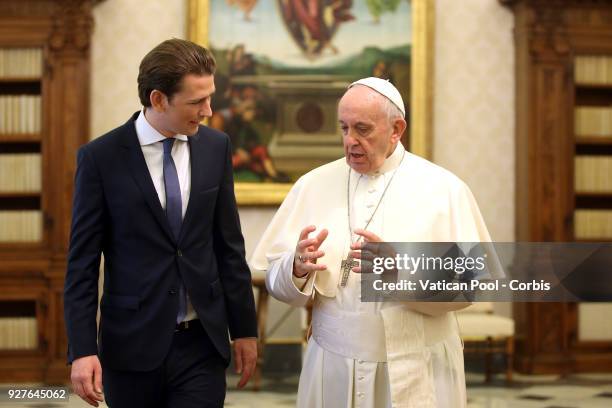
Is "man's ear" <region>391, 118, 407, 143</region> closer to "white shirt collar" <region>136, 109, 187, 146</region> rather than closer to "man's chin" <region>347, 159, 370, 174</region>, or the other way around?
"man's chin" <region>347, 159, 370, 174</region>

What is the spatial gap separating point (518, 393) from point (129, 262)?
210 inches

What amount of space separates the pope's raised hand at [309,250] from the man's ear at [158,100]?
584 millimetres

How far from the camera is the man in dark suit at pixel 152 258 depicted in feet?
10.1

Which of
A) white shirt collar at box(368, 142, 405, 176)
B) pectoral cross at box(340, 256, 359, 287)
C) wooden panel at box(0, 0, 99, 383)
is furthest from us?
wooden panel at box(0, 0, 99, 383)

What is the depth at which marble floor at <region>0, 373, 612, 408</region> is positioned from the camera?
735 centimetres

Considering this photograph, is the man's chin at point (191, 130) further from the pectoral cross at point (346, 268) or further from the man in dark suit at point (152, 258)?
the pectoral cross at point (346, 268)

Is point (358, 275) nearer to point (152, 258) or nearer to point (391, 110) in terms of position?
point (391, 110)

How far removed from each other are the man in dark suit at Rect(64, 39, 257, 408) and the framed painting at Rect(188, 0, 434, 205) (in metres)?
5.49

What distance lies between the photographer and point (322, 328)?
11.0ft

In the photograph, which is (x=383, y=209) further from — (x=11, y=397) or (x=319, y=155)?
(x=319, y=155)

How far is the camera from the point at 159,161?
3209 mm

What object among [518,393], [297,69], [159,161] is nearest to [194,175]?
[159,161]

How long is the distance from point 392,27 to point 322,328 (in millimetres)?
5872

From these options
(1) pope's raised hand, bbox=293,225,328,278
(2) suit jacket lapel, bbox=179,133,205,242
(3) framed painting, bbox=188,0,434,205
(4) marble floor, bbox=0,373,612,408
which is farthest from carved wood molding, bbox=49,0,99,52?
(1) pope's raised hand, bbox=293,225,328,278
